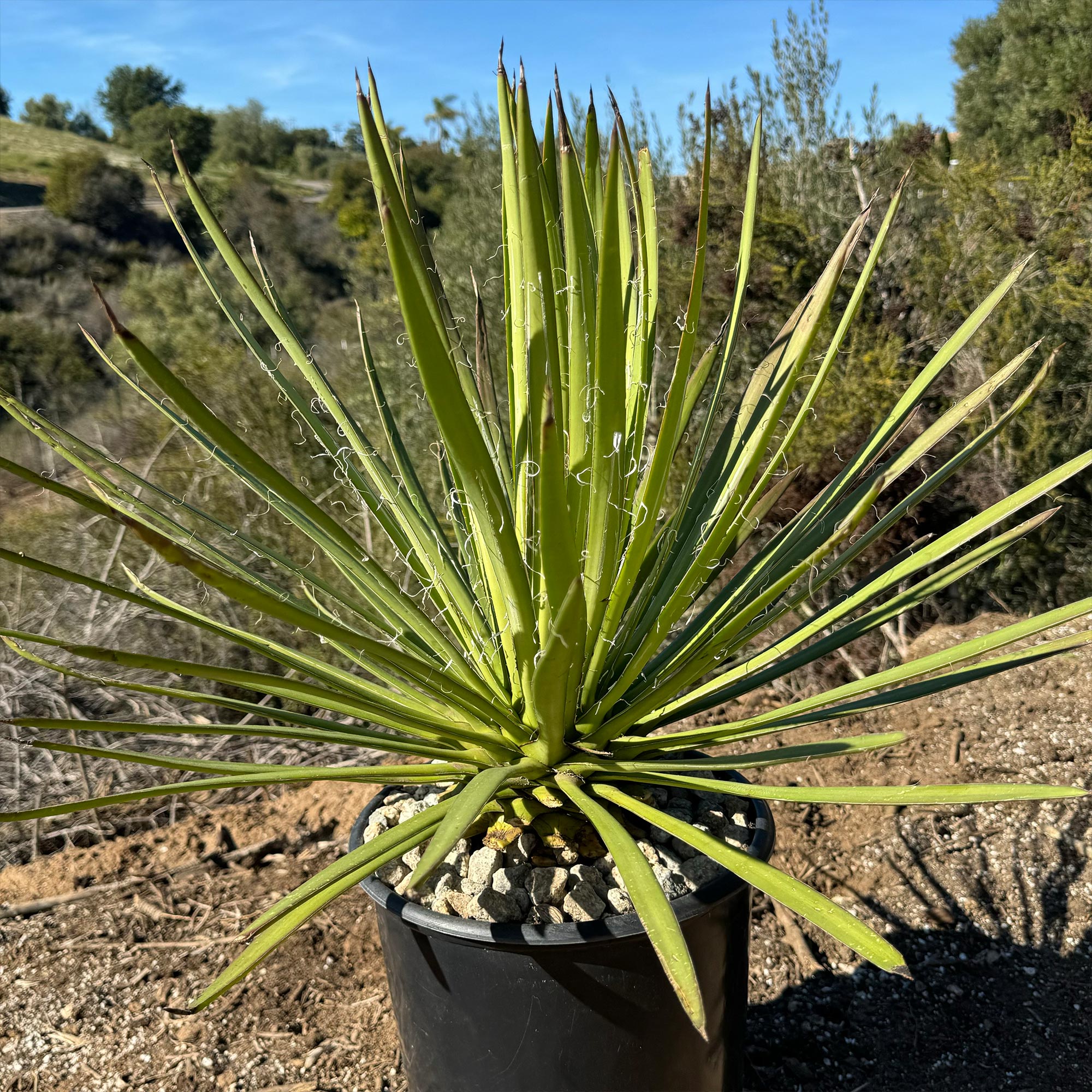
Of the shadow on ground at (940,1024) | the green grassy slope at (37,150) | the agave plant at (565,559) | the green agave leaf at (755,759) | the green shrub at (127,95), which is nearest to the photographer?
the agave plant at (565,559)

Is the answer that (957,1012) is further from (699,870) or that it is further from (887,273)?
(887,273)

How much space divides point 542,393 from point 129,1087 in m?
1.64

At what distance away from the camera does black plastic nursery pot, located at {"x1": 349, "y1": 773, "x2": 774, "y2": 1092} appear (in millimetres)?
1108

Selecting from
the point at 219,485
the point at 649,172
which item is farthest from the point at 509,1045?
the point at 219,485

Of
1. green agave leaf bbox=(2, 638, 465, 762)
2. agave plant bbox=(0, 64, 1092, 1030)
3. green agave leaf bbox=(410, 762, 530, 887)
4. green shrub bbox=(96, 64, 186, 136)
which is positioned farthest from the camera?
green shrub bbox=(96, 64, 186, 136)

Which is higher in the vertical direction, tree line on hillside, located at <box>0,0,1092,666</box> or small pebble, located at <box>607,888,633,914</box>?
tree line on hillside, located at <box>0,0,1092,666</box>

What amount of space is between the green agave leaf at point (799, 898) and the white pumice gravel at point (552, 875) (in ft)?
0.45

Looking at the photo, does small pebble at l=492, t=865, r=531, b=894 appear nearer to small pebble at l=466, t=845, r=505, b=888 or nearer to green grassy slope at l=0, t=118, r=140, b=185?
small pebble at l=466, t=845, r=505, b=888

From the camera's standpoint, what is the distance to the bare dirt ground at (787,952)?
5.67ft

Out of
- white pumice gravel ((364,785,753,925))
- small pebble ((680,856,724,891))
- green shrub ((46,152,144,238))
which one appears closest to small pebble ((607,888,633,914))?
white pumice gravel ((364,785,753,925))

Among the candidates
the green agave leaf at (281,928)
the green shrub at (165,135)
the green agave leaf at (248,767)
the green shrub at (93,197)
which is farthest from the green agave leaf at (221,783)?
the green shrub at (165,135)

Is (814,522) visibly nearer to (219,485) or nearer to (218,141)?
(219,485)

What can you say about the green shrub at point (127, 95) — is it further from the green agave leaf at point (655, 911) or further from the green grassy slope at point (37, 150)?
the green agave leaf at point (655, 911)

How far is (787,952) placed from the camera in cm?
204
